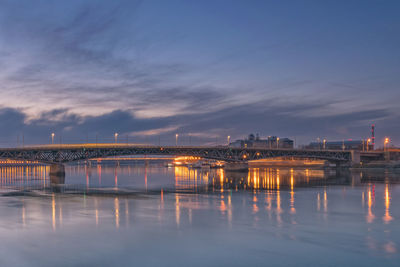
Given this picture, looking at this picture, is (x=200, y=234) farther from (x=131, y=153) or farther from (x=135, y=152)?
(x=135, y=152)

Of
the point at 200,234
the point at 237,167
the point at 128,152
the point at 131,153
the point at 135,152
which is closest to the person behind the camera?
the point at 200,234

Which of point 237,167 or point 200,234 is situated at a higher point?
point 200,234

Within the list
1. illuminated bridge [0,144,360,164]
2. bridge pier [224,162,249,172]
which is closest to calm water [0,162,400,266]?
illuminated bridge [0,144,360,164]

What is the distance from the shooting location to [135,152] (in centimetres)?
11906

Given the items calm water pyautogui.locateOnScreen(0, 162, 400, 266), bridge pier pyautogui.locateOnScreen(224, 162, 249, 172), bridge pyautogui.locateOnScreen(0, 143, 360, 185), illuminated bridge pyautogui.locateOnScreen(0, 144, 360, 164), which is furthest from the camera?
bridge pier pyautogui.locateOnScreen(224, 162, 249, 172)

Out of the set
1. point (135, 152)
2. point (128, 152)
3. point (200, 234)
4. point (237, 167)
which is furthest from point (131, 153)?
point (200, 234)

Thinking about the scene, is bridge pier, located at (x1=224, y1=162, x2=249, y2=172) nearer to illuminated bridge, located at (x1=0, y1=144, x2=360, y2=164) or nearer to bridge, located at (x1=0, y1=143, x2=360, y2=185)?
bridge, located at (x1=0, y1=143, x2=360, y2=185)

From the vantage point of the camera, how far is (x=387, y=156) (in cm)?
16675

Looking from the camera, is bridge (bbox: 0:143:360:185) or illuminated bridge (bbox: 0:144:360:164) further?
illuminated bridge (bbox: 0:144:360:164)

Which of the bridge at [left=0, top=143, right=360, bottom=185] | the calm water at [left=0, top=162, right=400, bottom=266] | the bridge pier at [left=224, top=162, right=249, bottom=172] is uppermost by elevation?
the bridge at [left=0, top=143, right=360, bottom=185]

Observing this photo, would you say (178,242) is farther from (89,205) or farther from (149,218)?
(89,205)

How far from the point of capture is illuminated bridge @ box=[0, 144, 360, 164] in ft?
353

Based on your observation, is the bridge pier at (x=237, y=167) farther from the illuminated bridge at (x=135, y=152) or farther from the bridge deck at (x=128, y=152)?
the bridge deck at (x=128, y=152)

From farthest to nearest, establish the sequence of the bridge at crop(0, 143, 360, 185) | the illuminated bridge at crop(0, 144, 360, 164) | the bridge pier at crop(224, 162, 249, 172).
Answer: the bridge pier at crop(224, 162, 249, 172) < the illuminated bridge at crop(0, 144, 360, 164) < the bridge at crop(0, 143, 360, 185)
